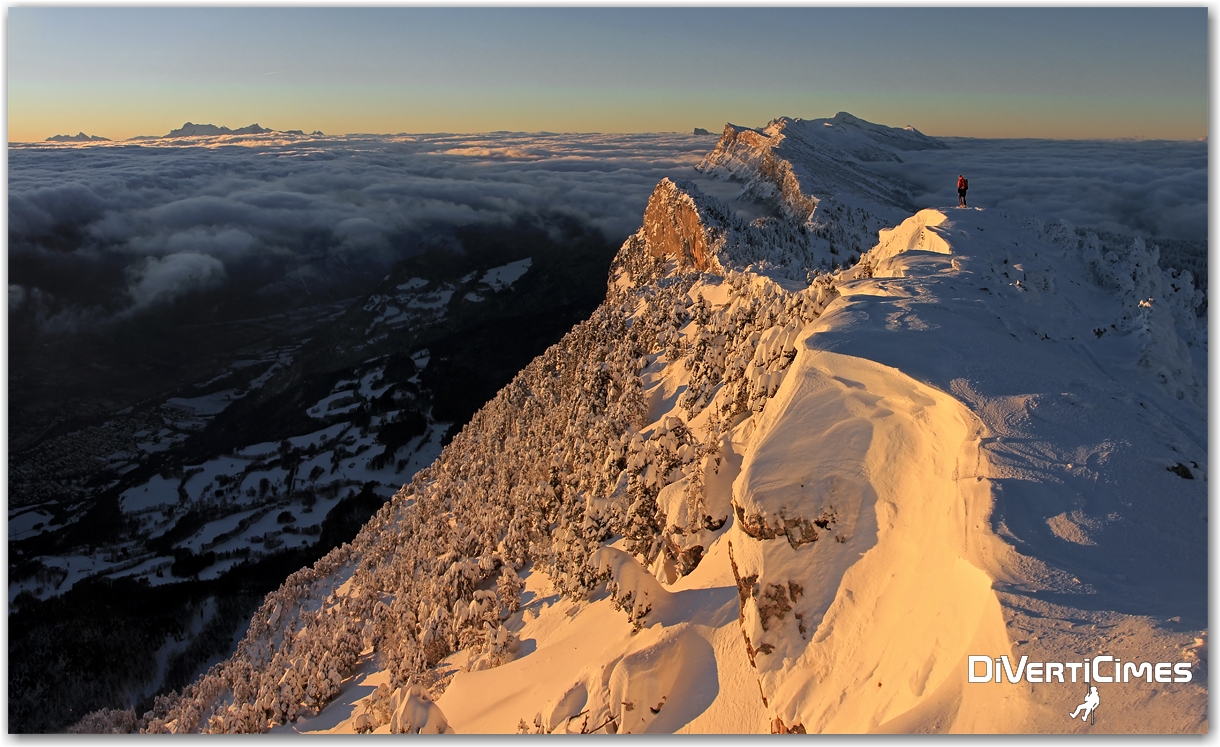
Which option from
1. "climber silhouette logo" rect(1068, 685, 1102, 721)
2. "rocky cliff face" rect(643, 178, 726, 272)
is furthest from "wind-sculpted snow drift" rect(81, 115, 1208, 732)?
"rocky cliff face" rect(643, 178, 726, 272)

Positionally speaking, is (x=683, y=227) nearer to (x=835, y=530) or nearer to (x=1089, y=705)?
(x=835, y=530)

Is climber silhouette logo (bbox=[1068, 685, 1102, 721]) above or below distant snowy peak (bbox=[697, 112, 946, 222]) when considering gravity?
below

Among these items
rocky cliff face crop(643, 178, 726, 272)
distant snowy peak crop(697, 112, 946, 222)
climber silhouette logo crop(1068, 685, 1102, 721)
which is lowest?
climber silhouette logo crop(1068, 685, 1102, 721)

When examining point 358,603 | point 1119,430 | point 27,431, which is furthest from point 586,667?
point 27,431

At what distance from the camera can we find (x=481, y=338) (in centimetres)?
18725

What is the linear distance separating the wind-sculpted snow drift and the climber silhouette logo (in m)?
0.12

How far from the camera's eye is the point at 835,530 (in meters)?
11.1

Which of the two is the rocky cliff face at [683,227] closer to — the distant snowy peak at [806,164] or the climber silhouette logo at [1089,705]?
the distant snowy peak at [806,164]

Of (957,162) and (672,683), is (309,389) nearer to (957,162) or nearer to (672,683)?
(957,162)

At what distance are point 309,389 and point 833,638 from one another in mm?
177997

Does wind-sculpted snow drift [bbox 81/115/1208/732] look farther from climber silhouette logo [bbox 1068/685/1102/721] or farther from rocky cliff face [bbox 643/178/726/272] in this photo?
rocky cliff face [bbox 643/178/726/272]

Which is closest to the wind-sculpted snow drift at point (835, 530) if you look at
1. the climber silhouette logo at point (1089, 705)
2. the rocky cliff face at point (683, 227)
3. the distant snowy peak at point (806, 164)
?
the climber silhouette logo at point (1089, 705)

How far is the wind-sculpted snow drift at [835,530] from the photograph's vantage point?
873cm

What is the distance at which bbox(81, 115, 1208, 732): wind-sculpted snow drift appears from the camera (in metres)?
8.73
